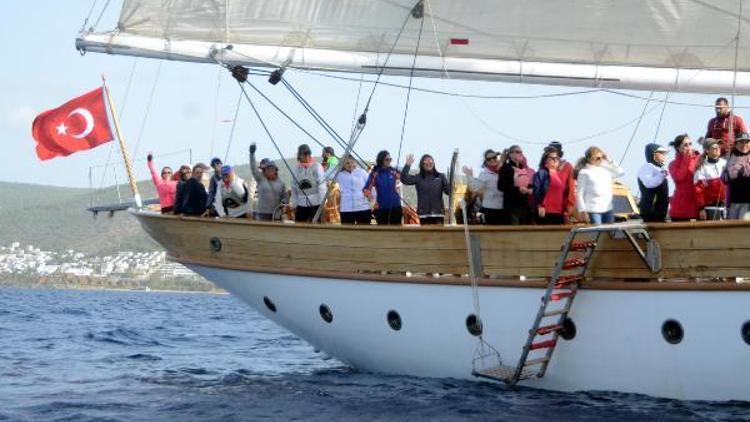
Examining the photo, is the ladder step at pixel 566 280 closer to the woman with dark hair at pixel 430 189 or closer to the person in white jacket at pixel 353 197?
the woman with dark hair at pixel 430 189

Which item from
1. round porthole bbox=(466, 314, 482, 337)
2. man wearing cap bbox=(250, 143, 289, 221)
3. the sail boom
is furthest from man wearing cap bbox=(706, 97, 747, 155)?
man wearing cap bbox=(250, 143, 289, 221)

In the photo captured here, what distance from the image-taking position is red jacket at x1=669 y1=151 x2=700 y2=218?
14766 mm

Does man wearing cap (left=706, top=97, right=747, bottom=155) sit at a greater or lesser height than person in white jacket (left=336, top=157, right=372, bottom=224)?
greater

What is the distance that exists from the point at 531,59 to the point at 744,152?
11.7ft

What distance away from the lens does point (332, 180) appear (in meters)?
17.4

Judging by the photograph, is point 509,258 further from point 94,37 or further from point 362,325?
point 94,37

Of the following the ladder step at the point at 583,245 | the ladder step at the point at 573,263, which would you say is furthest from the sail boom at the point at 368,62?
the ladder step at the point at 573,263

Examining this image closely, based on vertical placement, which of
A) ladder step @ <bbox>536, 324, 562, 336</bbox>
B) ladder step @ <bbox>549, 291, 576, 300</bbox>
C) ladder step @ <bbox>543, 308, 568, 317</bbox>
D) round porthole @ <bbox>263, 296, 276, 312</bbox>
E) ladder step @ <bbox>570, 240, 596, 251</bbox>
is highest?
ladder step @ <bbox>570, 240, 596, 251</bbox>

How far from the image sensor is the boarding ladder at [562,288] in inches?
558

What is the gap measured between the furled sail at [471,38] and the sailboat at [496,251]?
0.06 ft

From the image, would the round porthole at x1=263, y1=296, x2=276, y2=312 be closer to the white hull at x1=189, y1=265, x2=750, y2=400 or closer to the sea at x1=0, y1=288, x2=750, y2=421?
the white hull at x1=189, y1=265, x2=750, y2=400

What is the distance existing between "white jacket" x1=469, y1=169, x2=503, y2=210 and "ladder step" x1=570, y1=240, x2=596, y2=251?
183 cm

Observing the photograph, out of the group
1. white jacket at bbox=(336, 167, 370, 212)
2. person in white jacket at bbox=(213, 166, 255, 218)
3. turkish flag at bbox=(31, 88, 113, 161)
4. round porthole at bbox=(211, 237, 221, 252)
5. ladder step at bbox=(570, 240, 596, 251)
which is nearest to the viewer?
ladder step at bbox=(570, 240, 596, 251)

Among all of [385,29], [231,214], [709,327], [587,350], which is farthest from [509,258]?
[231,214]
